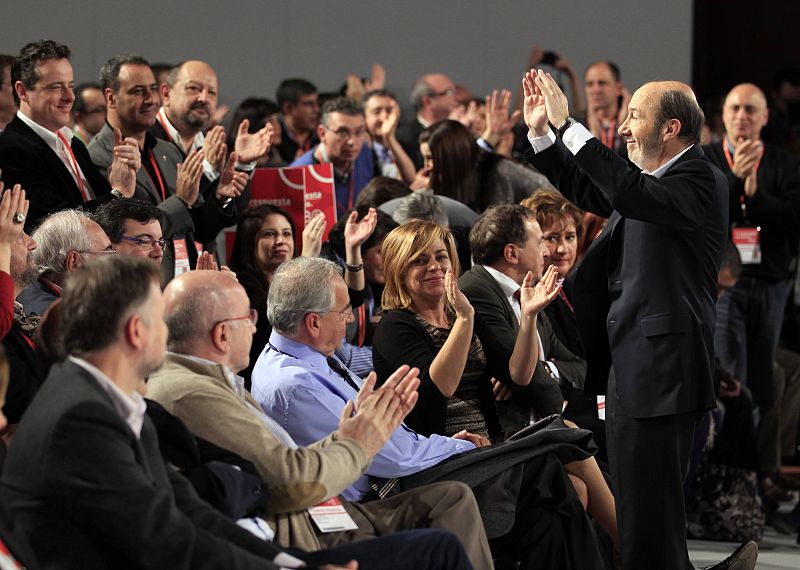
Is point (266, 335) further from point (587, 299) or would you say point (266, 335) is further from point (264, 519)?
point (264, 519)

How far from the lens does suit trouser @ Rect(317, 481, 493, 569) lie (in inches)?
119

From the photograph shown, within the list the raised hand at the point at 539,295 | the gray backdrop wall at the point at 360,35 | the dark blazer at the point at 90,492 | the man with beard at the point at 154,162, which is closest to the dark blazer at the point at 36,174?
the man with beard at the point at 154,162

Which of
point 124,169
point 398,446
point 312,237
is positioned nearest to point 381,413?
point 398,446

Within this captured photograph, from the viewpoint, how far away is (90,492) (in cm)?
212

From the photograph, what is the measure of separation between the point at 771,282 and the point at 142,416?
4235mm

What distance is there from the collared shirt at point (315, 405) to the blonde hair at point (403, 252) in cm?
64

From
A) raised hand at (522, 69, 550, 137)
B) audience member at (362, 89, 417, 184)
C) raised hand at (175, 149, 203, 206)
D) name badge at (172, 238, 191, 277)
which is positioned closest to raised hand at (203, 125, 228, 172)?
raised hand at (175, 149, 203, 206)

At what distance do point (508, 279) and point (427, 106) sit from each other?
10.0 ft

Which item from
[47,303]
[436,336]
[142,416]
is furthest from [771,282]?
[142,416]

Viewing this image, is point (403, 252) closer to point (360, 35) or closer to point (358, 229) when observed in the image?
point (358, 229)

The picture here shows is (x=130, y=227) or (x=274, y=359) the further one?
(x=130, y=227)

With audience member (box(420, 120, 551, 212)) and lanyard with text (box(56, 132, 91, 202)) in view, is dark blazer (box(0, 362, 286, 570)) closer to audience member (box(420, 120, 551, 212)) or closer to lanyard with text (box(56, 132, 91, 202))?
lanyard with text (box(56, 132, 91, 202))

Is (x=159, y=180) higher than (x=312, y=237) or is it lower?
higher

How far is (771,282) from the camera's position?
19.3 feet
